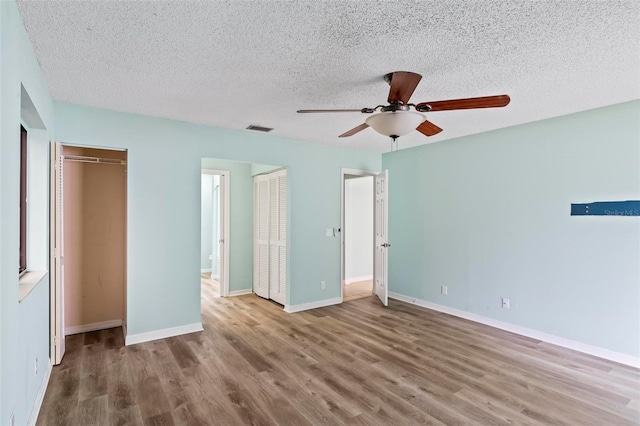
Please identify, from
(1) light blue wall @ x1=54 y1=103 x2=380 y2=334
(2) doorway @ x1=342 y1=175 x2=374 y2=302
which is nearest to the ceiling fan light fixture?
(1) light blue wall @ x1=54 y1=103 x2=380 y2=334

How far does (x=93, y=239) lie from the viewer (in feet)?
13.6

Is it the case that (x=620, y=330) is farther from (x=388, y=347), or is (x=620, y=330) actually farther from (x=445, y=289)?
(x=388, y=347)

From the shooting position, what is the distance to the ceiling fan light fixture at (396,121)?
2.43 m

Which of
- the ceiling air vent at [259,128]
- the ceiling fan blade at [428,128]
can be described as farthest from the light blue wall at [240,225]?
the ceiling fan blade at [428,128]

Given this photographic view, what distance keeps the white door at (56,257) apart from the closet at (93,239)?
81 centimetres

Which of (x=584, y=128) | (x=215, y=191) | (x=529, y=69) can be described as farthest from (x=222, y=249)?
(x=584, y=128)

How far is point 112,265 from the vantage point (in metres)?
4.27

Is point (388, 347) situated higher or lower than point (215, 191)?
lower

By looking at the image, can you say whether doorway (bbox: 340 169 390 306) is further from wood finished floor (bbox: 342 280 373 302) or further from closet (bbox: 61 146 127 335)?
closet (bbox: 61 146 127 335)

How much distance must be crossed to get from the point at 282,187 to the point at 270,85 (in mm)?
2344

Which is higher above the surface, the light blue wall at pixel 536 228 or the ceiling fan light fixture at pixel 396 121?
the ceiling fan light fixture at pixel 396 121

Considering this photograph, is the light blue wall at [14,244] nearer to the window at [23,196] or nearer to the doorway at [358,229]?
the window at [23,196]

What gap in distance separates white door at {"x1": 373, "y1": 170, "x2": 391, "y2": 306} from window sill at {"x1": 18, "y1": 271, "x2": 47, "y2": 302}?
4.22 m

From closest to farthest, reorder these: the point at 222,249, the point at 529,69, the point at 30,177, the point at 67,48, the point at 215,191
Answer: the point at 67,48 < the point at 529,69 < the point at 30,177 < the point at 222,249 < the point at 215,191
